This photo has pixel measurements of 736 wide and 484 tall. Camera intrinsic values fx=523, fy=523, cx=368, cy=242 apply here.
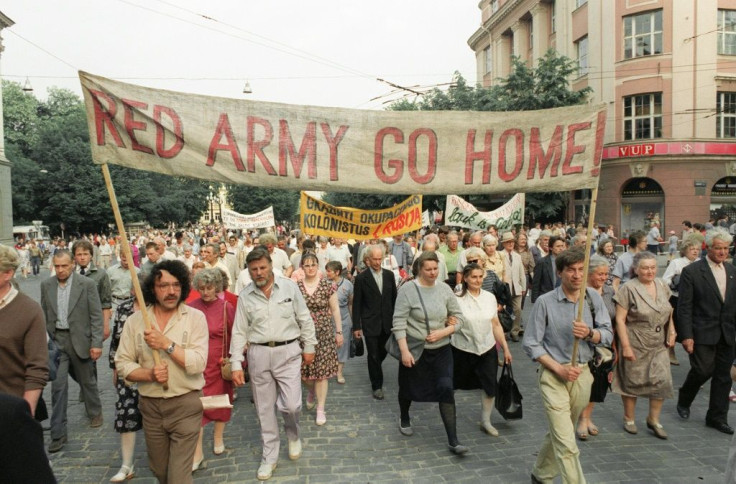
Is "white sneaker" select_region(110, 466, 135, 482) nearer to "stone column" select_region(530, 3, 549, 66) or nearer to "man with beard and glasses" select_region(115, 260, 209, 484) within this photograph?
"man with beard and glasses" select_region(115, 260, 209, 484)

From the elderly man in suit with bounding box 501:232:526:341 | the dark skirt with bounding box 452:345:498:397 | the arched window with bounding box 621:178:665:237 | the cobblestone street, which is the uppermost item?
the arched window with bounding box 621:178:665:237

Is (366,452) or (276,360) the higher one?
(276,360)

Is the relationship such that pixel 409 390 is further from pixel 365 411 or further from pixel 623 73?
pixel 623 73

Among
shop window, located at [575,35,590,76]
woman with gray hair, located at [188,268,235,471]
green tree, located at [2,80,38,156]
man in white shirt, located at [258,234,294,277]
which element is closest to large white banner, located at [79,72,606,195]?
woman with gray hair, located at [188,268,235,471]

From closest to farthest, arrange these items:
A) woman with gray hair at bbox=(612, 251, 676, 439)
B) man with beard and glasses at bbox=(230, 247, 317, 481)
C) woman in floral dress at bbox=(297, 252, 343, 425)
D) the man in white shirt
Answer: man with beard and glasses at bbox=(230, 247, 317, 481) → woman with gray hair at bbox=(612, 251, 676, 439) → woman in floral dress at bbox=(297, 252, 343, 425) → the man in white shirt

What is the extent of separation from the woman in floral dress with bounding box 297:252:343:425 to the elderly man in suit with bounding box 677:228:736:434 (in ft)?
11.9

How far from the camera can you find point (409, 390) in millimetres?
5027

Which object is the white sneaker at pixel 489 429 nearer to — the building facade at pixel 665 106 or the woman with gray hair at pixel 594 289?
the woman with gray hair at pixel 594 289

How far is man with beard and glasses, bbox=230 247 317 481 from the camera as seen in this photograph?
4.50 metres

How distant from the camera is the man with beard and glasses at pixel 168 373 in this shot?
3.47m

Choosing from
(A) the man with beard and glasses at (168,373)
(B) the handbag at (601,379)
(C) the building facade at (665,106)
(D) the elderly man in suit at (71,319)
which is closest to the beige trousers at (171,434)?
(A) the man with beard and glasses at (168,373)

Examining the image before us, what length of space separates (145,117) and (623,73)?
95.2 ft

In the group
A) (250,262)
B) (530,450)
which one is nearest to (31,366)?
(250,262)

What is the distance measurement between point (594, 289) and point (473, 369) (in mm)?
1511
